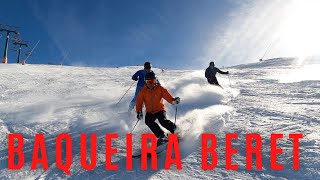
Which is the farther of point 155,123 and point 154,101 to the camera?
point 154,101

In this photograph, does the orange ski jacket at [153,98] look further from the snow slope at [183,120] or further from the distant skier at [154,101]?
the snow slope at [183,120]

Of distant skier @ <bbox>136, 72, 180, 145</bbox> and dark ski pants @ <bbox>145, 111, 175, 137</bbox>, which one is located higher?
distant skier @ <bbox>136, 72, 180, 145</bbox>

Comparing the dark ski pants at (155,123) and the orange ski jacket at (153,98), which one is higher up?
the orange ski jacket at (153,98)

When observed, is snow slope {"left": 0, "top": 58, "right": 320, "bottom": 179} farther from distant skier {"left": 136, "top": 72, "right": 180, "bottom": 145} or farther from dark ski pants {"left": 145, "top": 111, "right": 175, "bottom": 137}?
distant skier {"left": 136, "top": 72, "right": 180, "bottom": 145}

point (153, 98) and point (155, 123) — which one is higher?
point (153, 98)

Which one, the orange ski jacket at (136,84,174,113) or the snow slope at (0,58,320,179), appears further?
the orange ski jacket at (136,84,174,113)

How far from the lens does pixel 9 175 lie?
243 inches

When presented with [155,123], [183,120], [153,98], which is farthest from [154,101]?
[183,120]

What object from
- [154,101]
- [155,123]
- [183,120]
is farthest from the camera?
[183,120]

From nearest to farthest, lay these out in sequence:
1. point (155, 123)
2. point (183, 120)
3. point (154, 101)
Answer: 1. point (155, 123)
2. point (154, 101)
3. point (183, 120)

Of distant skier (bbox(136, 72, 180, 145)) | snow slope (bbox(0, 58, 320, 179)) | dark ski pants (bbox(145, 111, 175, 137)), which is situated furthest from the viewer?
distant skier (bbox(136, 72, 180, 145))

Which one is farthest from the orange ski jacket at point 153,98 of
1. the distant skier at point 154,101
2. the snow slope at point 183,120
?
the snow slope at point 183,120

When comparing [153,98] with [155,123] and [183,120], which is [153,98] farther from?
[183,120]

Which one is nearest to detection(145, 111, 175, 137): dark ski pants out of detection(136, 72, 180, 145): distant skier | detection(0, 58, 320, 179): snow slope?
detection(136, 72, 180, 145): distant skier
